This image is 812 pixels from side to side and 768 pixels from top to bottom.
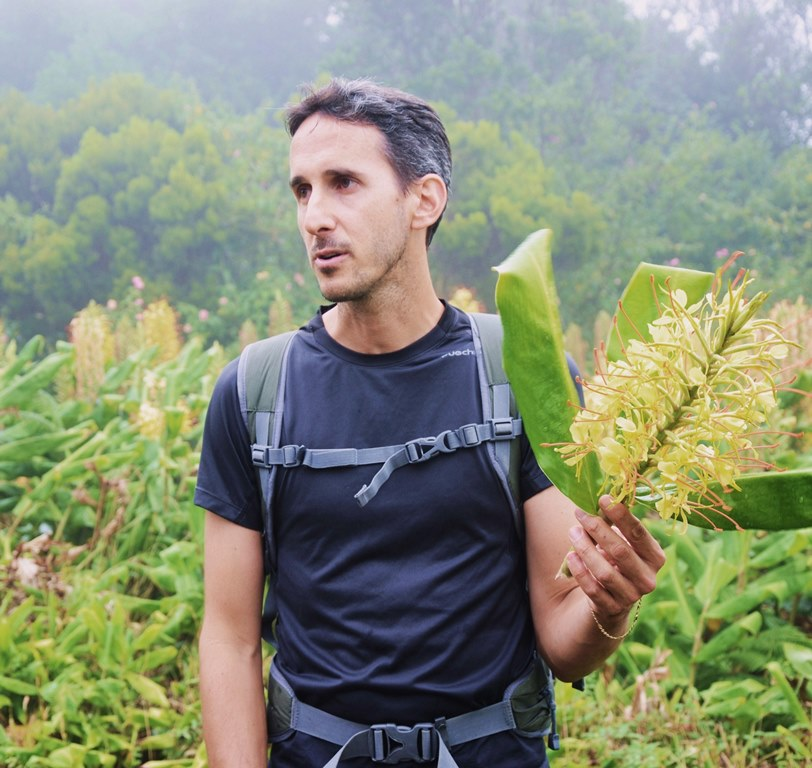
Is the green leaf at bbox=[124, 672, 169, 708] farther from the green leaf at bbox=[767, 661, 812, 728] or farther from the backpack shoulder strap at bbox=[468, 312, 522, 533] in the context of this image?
the green leaf at bbox=[767, 661, 812, 728]

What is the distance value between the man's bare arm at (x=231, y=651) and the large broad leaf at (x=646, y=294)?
71 cm

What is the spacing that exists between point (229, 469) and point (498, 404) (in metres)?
0.46

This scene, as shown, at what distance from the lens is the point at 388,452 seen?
4.49 ft

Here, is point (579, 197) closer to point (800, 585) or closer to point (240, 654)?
point (800, 585)

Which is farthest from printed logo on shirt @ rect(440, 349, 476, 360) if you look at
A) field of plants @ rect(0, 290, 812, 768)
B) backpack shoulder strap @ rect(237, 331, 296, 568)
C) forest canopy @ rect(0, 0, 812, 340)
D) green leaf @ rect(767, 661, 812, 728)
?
forest canopy @ rect(0, 0, 812, 340)

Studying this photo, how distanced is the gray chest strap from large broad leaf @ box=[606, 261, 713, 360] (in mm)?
315

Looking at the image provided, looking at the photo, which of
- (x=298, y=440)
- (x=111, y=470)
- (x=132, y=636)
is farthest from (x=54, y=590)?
(x=298, y=440)

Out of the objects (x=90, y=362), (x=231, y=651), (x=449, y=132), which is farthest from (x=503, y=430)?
(x=449, y=132)

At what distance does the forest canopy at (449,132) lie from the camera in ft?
40.8

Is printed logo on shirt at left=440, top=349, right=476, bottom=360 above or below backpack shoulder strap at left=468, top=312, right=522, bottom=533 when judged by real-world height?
above

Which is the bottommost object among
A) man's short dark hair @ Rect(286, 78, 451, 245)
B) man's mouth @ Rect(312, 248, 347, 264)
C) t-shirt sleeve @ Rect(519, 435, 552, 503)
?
t-shirt sleeve @ Rect(519, 435, 552, 503)

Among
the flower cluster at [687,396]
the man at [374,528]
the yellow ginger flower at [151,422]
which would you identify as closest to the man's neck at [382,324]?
the man at [374,528]

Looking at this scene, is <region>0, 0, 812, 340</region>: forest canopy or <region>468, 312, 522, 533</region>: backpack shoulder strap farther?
<region>0, 0, 812, 340</region>: forest canopy

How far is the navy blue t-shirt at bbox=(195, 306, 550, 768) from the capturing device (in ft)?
4.34
